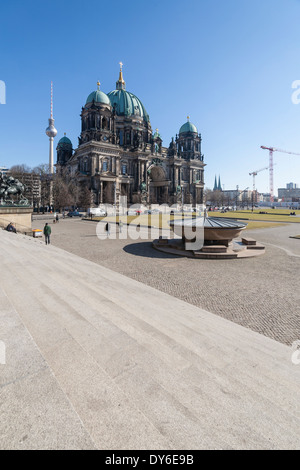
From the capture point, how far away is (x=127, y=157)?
74000mm

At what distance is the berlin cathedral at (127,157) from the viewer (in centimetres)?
6244

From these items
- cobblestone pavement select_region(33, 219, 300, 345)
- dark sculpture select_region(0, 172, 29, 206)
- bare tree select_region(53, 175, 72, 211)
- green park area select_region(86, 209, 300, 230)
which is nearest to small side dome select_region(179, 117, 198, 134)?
bare tree select_region(53, 175, 72, 211)

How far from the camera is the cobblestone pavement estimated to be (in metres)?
6.08

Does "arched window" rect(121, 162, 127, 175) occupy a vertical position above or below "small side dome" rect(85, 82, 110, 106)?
below

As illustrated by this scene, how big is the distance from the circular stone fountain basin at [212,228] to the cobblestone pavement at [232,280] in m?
1.96

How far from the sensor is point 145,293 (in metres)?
7.54

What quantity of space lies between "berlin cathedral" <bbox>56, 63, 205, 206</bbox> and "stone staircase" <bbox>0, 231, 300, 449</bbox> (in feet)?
184

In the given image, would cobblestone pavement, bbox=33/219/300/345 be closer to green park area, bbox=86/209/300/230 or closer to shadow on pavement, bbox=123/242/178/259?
shadow on pavement, bbox=123/242/178/259

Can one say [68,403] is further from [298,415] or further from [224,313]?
[224,313]

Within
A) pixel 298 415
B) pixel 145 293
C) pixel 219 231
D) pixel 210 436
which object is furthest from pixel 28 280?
pixel 219 231

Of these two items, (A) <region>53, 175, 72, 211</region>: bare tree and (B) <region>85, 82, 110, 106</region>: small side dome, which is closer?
(A) <region>53, 175, 72, 211</region>: bare tree

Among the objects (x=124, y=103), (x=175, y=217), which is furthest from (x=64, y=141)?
(x=175, y=217)

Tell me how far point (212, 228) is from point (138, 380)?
11430 millimetres
